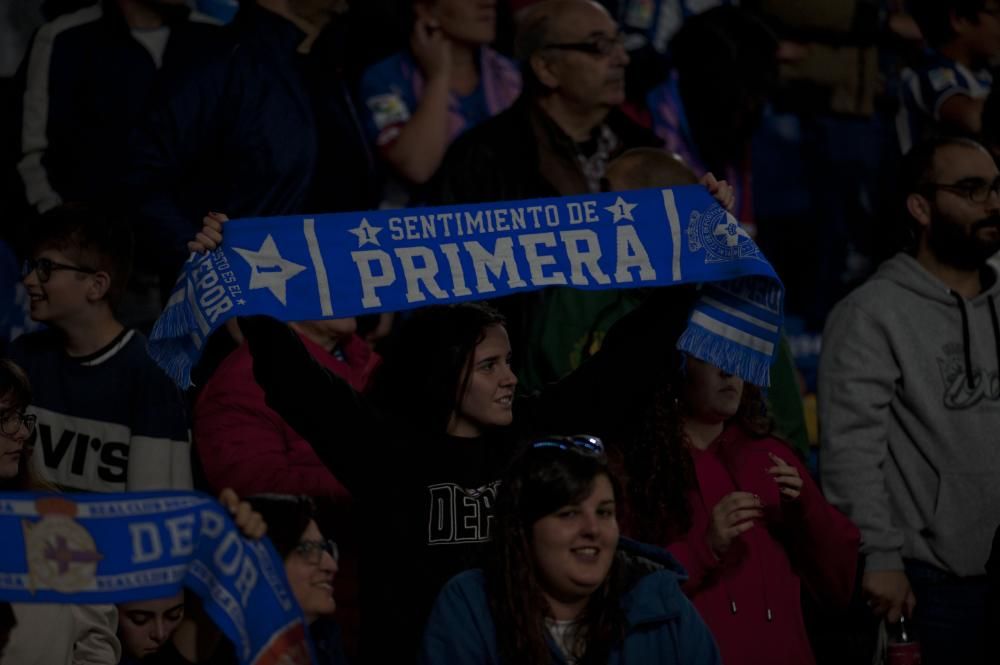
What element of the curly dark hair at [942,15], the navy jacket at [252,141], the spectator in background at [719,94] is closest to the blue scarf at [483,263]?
the navy jacket at [252,141]

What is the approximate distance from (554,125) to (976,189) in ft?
4.87

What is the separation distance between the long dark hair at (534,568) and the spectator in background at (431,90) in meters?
2.33

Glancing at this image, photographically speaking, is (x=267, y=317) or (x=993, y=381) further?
(x=993, y=381)

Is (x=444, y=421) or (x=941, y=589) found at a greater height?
(x=444, y=421)

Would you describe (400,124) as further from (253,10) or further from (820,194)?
(820,194)

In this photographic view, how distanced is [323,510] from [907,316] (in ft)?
6.31

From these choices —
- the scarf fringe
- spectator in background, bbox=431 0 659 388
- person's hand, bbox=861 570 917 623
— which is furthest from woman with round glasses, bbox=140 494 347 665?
person's hand, bbox=861 570 917 623

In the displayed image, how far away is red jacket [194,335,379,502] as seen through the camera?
4.79 meters

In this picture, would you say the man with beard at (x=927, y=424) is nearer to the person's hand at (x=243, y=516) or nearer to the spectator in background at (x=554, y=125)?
the spectator in background at (x=554, y=125)

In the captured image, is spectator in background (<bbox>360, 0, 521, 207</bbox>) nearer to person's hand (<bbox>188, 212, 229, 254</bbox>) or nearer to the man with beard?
the man with beard

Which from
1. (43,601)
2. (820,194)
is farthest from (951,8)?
(43,601)

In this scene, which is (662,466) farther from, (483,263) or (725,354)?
(483,263)

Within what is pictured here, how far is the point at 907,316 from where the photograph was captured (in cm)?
528

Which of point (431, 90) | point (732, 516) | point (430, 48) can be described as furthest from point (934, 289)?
point (430, 48)
